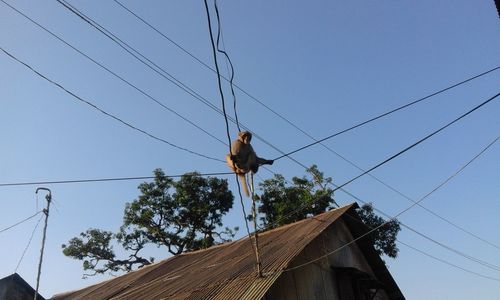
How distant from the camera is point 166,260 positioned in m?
16.3

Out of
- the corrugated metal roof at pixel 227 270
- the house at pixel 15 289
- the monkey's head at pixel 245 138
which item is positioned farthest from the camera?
the house at pixel 15 289

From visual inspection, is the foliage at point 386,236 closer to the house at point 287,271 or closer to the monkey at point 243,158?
the house at point 287,271

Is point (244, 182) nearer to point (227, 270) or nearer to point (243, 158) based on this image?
point (243, 158)

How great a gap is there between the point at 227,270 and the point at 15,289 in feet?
45.6

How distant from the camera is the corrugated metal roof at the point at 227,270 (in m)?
7.97

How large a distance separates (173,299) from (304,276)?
2968mm

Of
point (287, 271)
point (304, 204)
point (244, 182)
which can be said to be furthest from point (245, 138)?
point (304, 204)

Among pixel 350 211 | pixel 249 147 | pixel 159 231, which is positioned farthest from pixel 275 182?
pixel 249 147

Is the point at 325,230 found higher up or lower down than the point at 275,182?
lower down

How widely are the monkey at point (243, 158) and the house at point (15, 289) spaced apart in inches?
660

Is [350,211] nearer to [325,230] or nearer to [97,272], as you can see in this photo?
[325,230]

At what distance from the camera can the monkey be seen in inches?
251

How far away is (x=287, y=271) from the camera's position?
29.1ft

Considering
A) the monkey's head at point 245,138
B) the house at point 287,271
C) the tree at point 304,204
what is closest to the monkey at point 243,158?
the monkey's head at point 245,138
